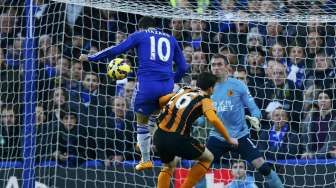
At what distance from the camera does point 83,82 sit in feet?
40.2

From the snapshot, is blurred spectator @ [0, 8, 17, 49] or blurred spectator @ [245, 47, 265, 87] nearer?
blurred spectator @ [245, 47, 265, 87]

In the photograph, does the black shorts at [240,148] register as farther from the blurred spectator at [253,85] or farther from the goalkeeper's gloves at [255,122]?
the blurred spectator at [253,85]

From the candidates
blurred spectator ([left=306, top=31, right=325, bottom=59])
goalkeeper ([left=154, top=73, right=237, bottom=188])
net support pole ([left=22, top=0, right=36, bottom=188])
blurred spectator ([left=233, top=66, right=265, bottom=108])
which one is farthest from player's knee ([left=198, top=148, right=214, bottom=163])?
blurred spectator ([left=306, top=31, right=325, bottom=59])

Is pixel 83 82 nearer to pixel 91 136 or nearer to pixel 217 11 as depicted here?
pixel 91 136

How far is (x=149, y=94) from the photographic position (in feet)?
32.4

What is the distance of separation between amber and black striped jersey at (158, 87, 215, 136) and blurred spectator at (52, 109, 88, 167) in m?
2.67

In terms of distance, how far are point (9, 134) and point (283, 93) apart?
12.9ft

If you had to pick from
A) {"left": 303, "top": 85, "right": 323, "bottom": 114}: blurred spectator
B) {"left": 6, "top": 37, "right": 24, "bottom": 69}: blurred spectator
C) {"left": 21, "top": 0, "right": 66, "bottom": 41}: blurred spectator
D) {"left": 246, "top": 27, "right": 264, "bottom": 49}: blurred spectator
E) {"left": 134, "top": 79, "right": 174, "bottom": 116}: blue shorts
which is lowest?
{"left": 303, "top": 85, "right": 323, "bottom": 114}: blurred spectator

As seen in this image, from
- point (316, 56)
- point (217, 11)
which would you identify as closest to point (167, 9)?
point (217, 11)

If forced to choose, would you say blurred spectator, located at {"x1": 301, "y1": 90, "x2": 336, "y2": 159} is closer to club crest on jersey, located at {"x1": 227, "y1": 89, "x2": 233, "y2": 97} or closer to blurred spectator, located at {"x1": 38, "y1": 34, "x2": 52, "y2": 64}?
club crest on jersey, located at {"x1": 227, "y1": 89, "x2": 233, "y2": 97}

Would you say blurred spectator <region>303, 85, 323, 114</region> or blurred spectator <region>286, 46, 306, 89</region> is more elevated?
blurred spectator <region>286, 46, 306, 89</region>

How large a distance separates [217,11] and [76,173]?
120 inches

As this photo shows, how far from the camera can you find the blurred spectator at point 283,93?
1229cm

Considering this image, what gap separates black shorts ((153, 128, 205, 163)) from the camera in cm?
935
